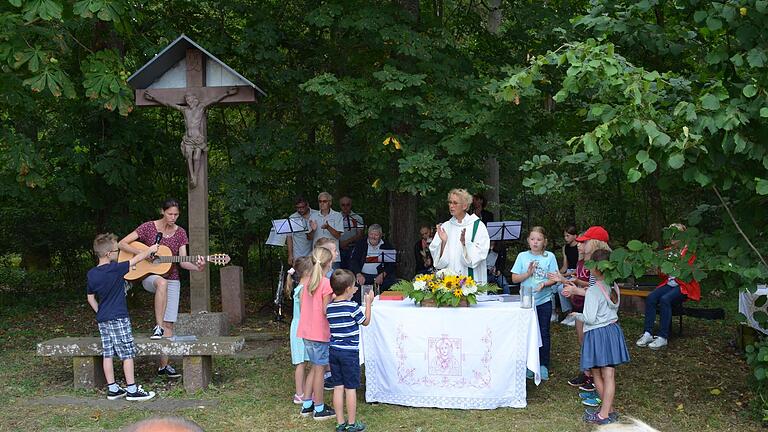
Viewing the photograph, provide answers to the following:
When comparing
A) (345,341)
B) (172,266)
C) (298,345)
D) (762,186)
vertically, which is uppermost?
(762,186)

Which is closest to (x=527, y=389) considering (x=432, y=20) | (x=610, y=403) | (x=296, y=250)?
(x=610, y=403)

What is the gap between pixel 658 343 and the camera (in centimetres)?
1057

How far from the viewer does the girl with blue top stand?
870 centimetres

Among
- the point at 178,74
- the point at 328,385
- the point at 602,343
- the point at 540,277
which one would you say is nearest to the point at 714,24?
the point at 602,343

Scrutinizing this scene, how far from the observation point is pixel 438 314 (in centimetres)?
791

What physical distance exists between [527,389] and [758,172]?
304 centimetres

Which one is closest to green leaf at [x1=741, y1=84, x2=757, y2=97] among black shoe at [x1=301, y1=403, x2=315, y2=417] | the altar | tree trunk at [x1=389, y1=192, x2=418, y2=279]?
the altar

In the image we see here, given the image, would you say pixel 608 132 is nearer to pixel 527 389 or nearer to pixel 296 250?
pixel 527 389

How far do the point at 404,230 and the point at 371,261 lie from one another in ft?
5.37

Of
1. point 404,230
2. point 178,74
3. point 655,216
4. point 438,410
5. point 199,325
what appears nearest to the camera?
point 438,410

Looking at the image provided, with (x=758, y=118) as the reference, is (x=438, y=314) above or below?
below

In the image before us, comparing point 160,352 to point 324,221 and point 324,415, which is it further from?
point 324,221

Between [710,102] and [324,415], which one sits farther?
[324,415]

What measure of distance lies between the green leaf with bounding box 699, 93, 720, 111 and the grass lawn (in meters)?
2.78
